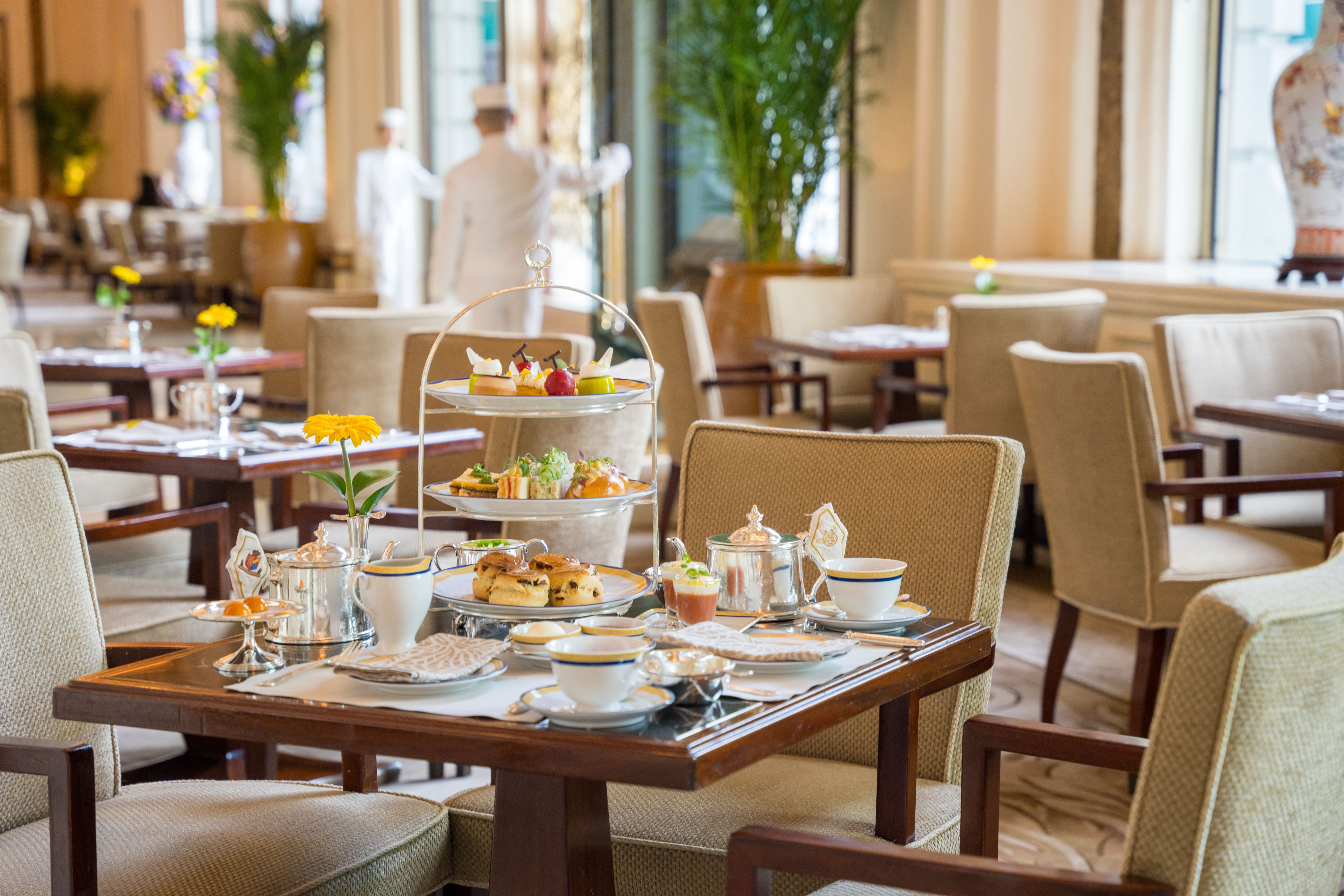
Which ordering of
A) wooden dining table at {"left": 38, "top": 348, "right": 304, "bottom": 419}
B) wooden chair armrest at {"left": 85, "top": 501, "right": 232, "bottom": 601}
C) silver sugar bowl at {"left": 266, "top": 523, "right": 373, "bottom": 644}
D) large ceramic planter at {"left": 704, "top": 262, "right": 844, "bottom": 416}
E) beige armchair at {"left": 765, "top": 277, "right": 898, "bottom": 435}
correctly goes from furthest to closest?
large ceramic planter at {"left": 704, "top": 262, "right": 844, "bottom": 416} < beige armchair at {"left": 765, "top": 277, "right": 898, "bottom": 435} < wooden dining table at {"left": 38, "top": 348, "right": 304, "bottom": 419} < wooden chair armrest at {"left": 85, "top": 501, "right": 232, "bottom": 601} < silver sugar bowl at {"left": 266, "top": 523, "right": 373, "bottom": 644}

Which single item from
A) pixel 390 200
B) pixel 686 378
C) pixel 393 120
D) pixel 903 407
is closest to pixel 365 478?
pixel 686 378

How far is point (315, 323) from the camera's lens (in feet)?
13.8

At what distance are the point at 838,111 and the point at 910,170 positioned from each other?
1.49 feet

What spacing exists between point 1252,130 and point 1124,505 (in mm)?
3192

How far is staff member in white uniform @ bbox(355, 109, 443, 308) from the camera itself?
377 inches

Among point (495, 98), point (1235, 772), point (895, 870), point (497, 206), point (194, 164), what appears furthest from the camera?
point (194, 164)

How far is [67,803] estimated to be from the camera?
1.54 metres

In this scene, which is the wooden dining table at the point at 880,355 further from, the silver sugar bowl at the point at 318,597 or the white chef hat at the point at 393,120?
the white chef hat at the point at 393,120

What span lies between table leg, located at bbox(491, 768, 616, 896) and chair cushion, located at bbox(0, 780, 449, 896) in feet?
0.91

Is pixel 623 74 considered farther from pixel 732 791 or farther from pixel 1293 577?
pixel 1293 577

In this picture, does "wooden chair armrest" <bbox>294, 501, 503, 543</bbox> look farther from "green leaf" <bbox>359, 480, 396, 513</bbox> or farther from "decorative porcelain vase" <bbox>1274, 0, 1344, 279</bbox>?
"decorative porcelain vase" <bbox>1274, 0, 1344, 279</bbox>

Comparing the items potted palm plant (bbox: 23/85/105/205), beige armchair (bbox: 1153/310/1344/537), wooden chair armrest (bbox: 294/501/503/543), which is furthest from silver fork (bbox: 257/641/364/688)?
potted palm plant (bbox: 23/85/105/205)

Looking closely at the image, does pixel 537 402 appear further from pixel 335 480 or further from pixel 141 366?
pixel 141 366

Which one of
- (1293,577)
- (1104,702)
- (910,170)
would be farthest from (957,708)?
(910,170)
